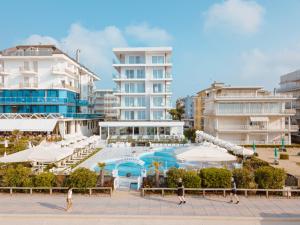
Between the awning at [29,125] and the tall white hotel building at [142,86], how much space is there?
9999 mm

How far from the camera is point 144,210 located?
12.3 metres

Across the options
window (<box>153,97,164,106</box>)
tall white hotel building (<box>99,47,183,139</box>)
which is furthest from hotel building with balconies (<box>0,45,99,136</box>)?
window (<box>153,97,164,106</box>)

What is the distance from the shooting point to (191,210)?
12336mm

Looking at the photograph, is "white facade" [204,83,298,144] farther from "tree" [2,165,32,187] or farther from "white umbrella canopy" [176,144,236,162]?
"tree" [2,165,32,187]

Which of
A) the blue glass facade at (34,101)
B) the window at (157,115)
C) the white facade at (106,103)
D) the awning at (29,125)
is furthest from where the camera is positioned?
the white facade at (106,103)

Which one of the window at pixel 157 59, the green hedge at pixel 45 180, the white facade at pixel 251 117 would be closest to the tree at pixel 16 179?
the green hedge at pixel 45 180

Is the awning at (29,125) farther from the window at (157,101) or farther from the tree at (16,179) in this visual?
the tree at (16,179)

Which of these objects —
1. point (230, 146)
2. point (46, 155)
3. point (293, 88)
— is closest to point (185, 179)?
point (46, 155)

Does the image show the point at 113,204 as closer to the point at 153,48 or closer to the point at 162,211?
the point at 162,211

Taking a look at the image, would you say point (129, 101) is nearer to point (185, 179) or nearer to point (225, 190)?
point (185, 179)

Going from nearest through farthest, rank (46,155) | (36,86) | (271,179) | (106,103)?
(271,179)
(46,155)
(36,86)
(106,103)

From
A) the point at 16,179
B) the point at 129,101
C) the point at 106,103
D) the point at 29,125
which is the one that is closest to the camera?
the point at 16,179

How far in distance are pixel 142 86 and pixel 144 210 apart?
117ft

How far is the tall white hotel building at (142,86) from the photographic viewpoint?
45.9 meters
